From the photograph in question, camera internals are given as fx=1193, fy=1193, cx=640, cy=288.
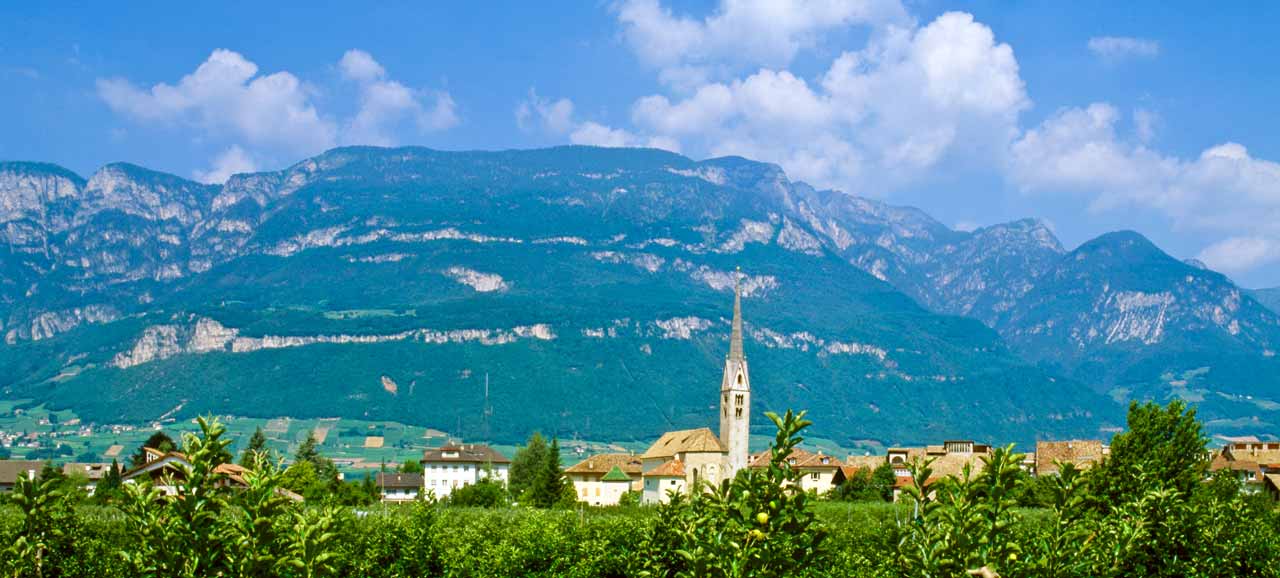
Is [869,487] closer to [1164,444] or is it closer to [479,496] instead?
[479,496]

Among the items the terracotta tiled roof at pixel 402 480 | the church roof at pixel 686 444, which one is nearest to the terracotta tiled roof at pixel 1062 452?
the church roof at pixel 686 444

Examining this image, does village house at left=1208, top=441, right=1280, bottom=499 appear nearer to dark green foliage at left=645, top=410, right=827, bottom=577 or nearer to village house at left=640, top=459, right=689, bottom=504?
village house at left=640, top=459, right=689, bottom=504

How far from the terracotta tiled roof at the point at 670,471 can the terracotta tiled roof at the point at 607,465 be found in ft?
28.4

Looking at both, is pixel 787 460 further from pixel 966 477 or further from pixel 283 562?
pixel 283 562

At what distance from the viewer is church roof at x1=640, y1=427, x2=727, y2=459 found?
426ft

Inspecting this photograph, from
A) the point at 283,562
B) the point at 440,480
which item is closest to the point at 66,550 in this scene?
the point at 283,562

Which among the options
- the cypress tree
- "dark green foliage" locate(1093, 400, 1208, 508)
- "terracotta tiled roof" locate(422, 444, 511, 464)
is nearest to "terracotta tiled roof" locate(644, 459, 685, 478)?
the cypress tree

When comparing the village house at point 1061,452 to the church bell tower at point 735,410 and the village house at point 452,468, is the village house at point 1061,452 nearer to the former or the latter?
the church bell tower at point 735,410

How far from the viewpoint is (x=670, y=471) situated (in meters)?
126

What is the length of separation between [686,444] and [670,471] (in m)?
7.29

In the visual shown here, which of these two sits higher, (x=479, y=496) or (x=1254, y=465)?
(x=1254, y=465)

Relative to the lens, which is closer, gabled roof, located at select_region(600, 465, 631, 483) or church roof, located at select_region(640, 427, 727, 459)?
church roof, located at select_region(640, 427, 727, 459)

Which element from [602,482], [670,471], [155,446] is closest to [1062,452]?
[670,471]

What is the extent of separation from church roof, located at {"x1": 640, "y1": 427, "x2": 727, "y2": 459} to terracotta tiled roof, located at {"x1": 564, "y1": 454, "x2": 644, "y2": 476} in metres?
2.63
